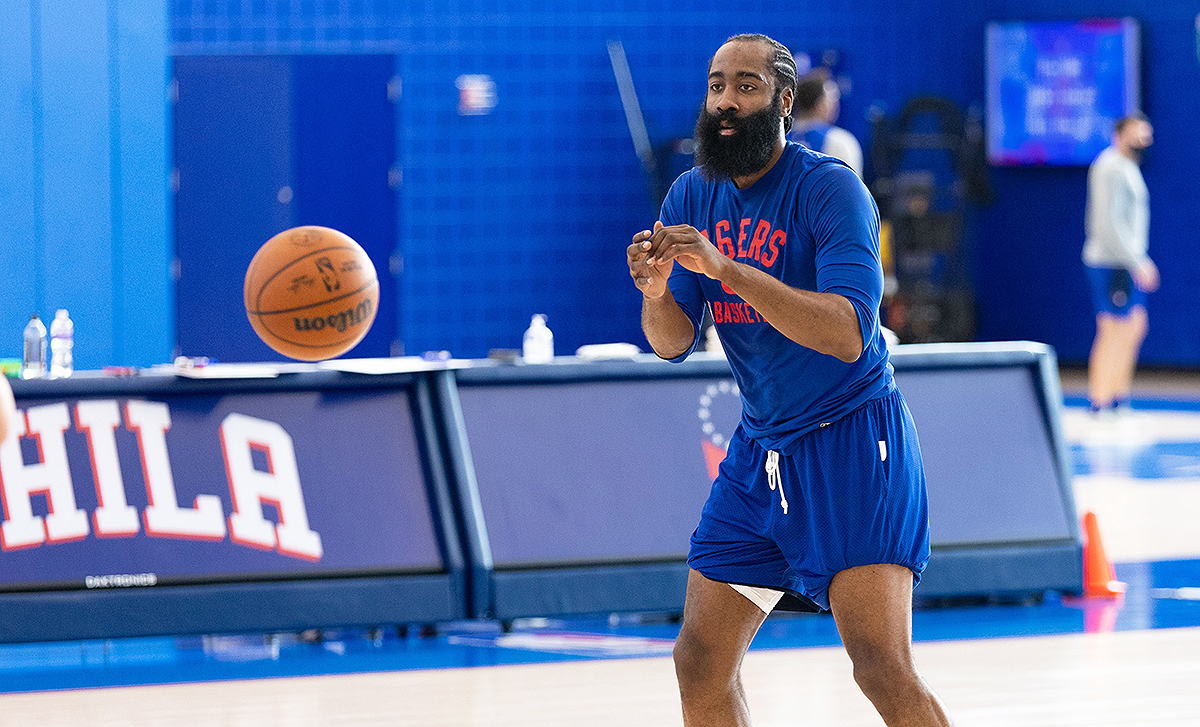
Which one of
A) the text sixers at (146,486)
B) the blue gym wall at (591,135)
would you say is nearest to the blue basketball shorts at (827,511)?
the text sixers at (146,486)

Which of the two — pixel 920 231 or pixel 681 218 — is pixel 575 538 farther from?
pixel 920 231

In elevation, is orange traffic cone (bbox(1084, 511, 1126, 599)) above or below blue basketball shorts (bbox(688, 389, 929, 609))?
below

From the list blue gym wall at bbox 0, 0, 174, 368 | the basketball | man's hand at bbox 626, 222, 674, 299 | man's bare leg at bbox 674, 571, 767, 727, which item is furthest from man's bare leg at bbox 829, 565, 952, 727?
blue gym wall at bbox 0, 0, 174, 368

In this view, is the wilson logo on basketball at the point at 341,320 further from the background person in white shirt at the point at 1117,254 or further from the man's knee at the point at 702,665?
the background person in white shirt at the point at 1117,254

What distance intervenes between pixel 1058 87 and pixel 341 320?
534 inches

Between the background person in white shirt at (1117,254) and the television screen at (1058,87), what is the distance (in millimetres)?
4716

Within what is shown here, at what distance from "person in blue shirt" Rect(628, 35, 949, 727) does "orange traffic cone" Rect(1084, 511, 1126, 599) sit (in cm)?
377

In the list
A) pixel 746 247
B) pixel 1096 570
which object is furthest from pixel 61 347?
pixel 1096 570

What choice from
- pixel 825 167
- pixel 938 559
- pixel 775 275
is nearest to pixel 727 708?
pixel 775 275

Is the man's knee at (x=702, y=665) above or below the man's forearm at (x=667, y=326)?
below

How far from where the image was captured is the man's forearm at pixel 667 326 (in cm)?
362

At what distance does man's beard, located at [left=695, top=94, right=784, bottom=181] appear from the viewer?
344 centimetres

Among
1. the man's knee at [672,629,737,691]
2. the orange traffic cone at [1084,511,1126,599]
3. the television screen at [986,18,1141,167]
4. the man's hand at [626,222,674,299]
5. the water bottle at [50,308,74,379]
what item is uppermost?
the television screen at [986,18,1141,167]

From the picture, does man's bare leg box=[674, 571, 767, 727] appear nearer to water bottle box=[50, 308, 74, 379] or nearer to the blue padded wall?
water bottle box=[50, 308, 74, 379]
